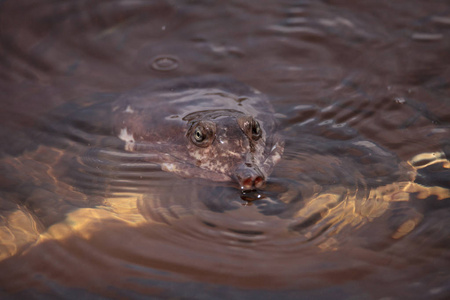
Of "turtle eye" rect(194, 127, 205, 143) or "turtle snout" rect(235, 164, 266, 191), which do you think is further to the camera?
"turtle eye" rect(194, 127, 205, 143)

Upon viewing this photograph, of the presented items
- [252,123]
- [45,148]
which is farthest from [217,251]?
[45,148]

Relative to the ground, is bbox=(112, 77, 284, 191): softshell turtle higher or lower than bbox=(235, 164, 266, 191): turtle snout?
higher

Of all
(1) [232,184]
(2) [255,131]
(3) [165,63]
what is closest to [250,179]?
(1) [232,184]

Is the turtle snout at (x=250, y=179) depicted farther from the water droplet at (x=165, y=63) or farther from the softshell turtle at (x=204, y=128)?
the water droplet at (x=165, y=63)

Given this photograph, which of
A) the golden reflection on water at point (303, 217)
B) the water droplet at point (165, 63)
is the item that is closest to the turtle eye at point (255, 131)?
the golden reflection on water at point (303, 217)

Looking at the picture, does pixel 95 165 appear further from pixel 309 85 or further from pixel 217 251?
pixel 309 85

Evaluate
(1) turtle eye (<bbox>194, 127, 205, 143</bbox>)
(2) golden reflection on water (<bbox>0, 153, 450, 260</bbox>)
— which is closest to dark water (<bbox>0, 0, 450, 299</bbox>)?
(2) golden reflection on water (<bbox>0, 153, 450, 260</bbox>)

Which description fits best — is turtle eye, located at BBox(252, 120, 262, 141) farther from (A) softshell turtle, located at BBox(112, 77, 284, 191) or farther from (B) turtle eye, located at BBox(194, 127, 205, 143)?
(B) turtle eye, located at BBox(194, 127, 205, 143)

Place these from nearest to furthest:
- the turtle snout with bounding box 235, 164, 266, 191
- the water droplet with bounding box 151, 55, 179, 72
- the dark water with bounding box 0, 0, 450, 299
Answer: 1. the dark water with bounding box 0, 0, 450, 299
2. the turtle snout with bounding box 235, 164, 266, 191
3. the water droplet with bounding box 151, 55, 179, 72
